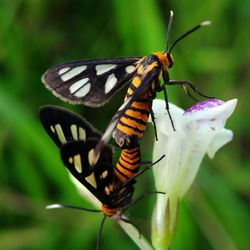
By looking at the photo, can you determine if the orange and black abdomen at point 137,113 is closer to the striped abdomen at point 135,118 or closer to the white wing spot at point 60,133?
the striped abdomen at point 135,118

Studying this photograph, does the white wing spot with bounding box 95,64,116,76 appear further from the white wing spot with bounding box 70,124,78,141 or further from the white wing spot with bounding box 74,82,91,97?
the white wing spot with bounding box 70,124,78,141

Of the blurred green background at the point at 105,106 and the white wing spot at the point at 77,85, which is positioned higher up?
the white wing spot at the point at 77,85

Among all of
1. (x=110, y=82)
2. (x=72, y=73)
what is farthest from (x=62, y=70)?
(x=110, y=82)

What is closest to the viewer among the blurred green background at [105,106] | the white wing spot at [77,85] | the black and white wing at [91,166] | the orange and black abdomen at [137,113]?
the black and white wing at [91,166]

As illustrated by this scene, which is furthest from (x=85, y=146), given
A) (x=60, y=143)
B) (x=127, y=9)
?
(x=127, y=9)

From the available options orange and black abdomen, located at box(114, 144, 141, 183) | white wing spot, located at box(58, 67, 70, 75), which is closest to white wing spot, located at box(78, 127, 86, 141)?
orange and black abdomen, located at box(114, 144, 141, 183)

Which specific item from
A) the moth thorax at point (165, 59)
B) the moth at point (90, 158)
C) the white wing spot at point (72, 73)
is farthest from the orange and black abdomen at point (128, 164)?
the white wing spot at point (72, 73)

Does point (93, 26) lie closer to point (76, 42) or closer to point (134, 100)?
point (76, 42)

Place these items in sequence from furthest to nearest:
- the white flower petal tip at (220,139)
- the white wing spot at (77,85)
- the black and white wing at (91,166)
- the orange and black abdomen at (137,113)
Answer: the white wing spot at (77,85) < the white flower petal tip at (220,139) < the orange and black abdomen at (137,113) < the black and white wing at (91,166)
